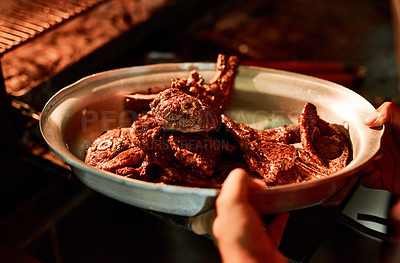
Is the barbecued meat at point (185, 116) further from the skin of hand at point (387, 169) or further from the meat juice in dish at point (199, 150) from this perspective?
the skin of hand at point (387, 169)

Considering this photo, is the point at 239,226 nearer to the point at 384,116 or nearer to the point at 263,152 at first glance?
the point at 263,152

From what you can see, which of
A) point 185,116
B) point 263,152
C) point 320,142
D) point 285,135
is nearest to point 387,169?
point 320,142

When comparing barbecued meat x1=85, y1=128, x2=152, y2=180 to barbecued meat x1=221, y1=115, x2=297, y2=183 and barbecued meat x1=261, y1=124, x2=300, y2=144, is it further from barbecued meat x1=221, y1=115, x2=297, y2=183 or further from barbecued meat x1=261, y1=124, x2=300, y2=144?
barbecued meat x1=261, y1=124, x2=300, y2=144

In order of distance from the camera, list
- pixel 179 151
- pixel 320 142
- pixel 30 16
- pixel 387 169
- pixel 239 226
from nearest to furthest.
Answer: pixel 239 226 → pixel 179 151 → pixel 320 142 → pixel 387 169 → pixel 30 16

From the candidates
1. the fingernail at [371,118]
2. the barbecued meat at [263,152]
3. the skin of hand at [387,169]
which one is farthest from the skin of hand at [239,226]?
the skin of hand at [387,169]

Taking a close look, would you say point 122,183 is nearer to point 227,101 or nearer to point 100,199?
point 227,101

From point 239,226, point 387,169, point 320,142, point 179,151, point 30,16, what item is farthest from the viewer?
point 30,16

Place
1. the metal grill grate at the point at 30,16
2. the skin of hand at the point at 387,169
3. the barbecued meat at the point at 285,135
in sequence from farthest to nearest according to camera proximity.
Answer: the metal grill grate at the point at 30,16
the skin of hand at the point at 387,169
the barbecued meat at the point at 285,135
